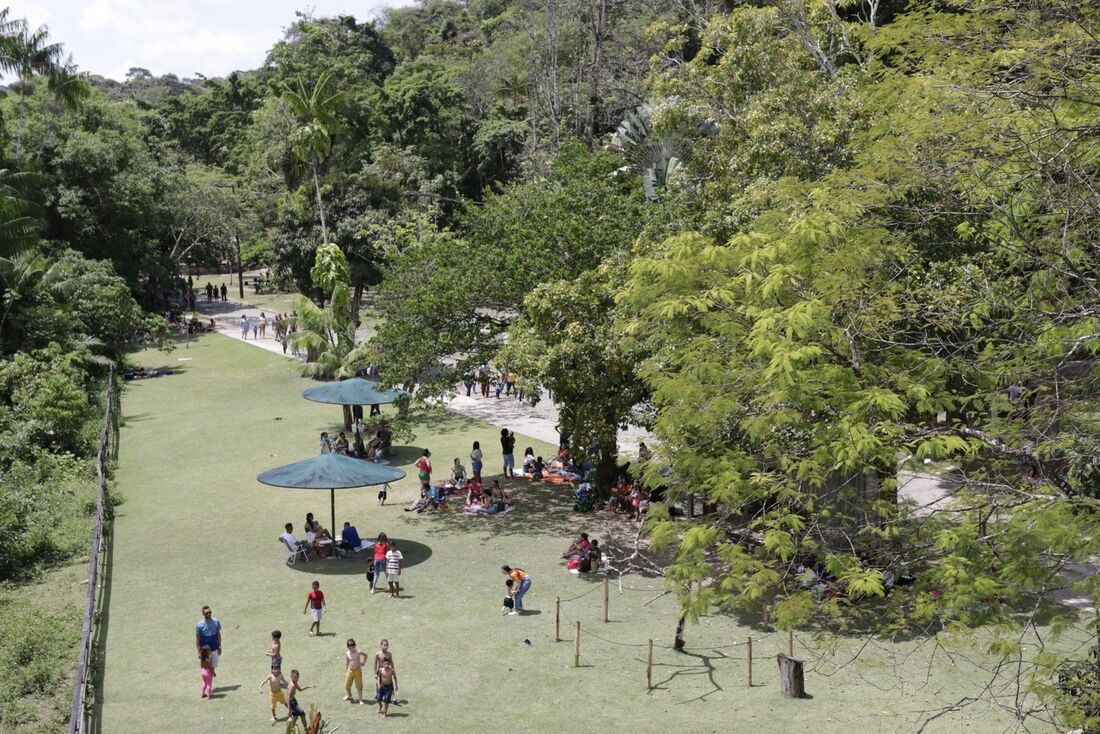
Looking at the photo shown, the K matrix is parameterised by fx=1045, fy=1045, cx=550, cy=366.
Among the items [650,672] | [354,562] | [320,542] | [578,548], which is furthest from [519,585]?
[320,542]

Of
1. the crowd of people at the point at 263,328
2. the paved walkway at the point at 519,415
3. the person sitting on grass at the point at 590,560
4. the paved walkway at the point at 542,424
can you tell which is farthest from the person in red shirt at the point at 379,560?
the crowd of people at the point at 263,328

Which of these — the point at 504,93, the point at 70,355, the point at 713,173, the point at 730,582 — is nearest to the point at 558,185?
the point at 713,173

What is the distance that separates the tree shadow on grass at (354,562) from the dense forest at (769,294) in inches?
148

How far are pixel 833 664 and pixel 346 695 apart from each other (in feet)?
21.8

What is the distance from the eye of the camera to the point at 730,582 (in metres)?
10.8

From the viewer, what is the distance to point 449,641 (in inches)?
629

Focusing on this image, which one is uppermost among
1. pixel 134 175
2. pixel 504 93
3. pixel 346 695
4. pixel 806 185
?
pixel 504 93

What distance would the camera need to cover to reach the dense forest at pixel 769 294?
9867 mm

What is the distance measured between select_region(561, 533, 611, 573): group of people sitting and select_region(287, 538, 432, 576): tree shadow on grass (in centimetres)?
294

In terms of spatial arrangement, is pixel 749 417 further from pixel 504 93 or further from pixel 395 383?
pixel 504 93

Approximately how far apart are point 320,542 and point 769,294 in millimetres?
11400

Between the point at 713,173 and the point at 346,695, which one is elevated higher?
the point at 713,173

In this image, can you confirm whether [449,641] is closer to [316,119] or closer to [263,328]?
[316,119]

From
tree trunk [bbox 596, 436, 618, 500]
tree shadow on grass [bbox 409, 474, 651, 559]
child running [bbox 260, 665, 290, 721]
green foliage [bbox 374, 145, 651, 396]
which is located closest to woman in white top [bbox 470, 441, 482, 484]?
tree shadow on grass [bbox 409, 474, 651, 559]
